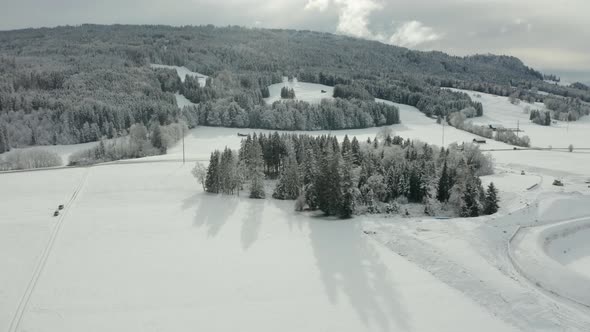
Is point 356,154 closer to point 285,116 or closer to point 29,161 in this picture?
point 285,116

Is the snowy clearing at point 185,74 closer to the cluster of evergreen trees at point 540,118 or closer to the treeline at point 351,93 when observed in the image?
the treeline at point 351,93

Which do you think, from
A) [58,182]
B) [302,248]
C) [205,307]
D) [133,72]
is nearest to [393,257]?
[302,248]

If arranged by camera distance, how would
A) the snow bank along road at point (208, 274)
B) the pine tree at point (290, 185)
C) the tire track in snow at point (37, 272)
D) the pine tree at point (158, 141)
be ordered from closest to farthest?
the tire track in snow at point (37, 272) → the snow bank along road at point (208, 274) → the pine tree at point (290, 185) → the pine tree at point (158, 141)

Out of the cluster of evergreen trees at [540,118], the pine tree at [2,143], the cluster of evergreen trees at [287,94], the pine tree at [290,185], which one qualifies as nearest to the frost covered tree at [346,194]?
the pine tree at [290,185]

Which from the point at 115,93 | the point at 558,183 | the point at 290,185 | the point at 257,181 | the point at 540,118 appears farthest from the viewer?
the point at 540,118

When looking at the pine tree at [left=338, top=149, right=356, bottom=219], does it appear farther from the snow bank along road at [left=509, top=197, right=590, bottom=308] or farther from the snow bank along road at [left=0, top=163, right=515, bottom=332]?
the snow bank along road at [left=509, top=197, right=590, bottom=308]

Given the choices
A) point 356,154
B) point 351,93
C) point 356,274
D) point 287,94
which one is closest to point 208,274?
point 356,274

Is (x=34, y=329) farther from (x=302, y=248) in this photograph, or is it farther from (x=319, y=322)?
(x=302, y=248)
